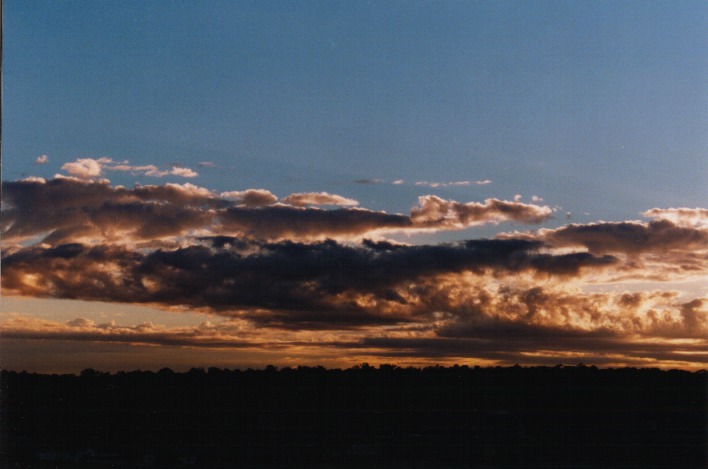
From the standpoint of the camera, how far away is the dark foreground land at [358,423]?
49.3 feet

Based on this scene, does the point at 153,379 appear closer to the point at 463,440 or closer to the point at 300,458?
the point at 300,458

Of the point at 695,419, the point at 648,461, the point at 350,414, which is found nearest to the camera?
the point at 648,461

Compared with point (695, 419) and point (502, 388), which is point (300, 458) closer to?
point (502, 388)

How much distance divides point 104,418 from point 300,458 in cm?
705

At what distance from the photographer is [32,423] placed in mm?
19859

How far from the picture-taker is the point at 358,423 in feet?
59.4

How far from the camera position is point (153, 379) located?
21.6 meters

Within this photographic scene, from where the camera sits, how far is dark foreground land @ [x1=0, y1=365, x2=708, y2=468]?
15039 mm

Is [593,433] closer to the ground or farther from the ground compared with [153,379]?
closer to the ground

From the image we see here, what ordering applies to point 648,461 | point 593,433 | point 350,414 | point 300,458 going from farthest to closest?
point 593,433, point 350,414, point 648,461, point 300,458

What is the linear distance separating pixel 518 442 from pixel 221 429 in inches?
289

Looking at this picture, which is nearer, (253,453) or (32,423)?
(253,453)

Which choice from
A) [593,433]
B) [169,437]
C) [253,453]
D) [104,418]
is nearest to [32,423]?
[104,418]

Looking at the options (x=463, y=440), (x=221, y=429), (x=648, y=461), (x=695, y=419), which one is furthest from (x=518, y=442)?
(x=695, y=419)
